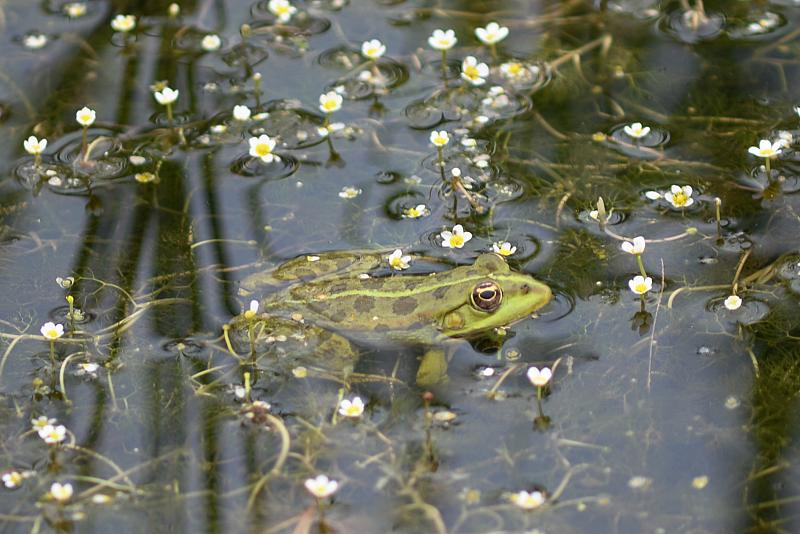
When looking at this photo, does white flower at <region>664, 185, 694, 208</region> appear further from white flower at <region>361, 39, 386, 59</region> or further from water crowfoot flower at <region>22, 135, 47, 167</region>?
water crowfoot flower at <region>22, 135, 47, 167</region>

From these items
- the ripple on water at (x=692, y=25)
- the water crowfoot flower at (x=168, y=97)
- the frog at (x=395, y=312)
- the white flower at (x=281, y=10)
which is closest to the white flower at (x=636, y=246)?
the frog at (x=395, y=312)

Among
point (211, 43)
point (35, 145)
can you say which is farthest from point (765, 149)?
point (35, 145)

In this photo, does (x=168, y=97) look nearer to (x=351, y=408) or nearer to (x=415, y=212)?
(x=415, y=212)

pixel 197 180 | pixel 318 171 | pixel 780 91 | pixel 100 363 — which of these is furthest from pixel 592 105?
pixel 100 363

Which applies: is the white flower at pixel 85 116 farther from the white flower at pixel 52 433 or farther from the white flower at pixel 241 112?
the white flower at pixel 52 433

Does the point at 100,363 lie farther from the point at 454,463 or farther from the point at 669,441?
the point at 669,441

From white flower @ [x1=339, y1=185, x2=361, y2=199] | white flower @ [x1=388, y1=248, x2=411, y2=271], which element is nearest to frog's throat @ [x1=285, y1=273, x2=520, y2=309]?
white flower @ [x1=388, y1=248, x2=411, y2=271]
